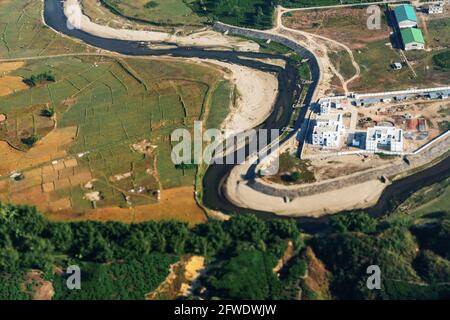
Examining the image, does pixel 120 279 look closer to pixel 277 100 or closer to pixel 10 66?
pixel 277 100

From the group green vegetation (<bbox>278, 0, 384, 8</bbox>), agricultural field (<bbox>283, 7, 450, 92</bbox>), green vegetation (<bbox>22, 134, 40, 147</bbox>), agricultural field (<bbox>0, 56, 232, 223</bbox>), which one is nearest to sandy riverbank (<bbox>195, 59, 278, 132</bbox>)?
agricultural field (<bbox>0, 56, 232, 223</bbox>)

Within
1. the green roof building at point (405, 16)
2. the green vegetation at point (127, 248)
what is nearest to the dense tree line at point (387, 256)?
the green vegetation at point (127, 248)

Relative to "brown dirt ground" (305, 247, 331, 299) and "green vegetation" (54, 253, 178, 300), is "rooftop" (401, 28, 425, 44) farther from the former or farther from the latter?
"green vegetation" (54, 253, 178, 300)

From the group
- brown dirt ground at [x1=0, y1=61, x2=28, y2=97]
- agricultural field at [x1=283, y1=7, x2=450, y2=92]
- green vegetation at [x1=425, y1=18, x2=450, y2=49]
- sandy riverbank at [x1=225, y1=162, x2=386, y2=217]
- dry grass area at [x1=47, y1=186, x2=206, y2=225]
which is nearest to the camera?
dry grass area at [x1=47, y1=186, x2=206, y2=225]

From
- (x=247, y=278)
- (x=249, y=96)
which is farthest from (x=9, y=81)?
(x=247, y=278)

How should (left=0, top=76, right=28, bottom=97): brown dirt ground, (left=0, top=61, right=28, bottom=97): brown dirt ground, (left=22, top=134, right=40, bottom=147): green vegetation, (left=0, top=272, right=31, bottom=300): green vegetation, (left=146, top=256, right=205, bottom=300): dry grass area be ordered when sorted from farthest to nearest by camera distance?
(left=0, top=61, right=28, bottom=97): brown dirt ground
(left=0, top=76, right=28, bottom=97): brown dirt ground
(left=22, top=134, right=40, bottom=147): green vegetation
(left=146, top=256, right=205, bottom=300): dry grass area
(left=0, top=272, right=31, bottom=300): green vegetation

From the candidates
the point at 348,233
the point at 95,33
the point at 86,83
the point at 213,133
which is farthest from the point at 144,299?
the point at 95,33
